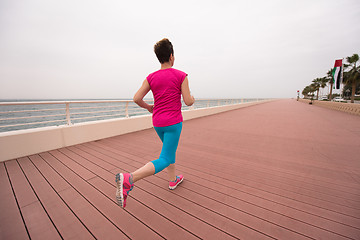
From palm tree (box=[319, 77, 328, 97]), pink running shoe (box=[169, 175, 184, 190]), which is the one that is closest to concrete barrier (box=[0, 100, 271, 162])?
pink running shoe (box=[169, 175, 184, 190])

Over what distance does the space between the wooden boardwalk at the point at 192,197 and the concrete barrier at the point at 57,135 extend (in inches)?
8.4

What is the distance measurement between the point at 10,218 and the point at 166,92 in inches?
77.2

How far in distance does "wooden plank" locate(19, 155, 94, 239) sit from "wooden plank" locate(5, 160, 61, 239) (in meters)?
0.04

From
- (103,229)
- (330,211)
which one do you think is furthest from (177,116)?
(330,211)

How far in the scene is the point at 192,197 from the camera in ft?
5.94

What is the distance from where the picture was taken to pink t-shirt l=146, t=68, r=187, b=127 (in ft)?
4.82

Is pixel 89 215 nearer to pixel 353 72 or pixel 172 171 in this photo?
pixel 172 171

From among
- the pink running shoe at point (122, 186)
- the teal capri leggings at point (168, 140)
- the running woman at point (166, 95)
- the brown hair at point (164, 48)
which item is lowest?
the pink running shoe at point (122, 186)

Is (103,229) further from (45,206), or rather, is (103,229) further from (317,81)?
(317,81)

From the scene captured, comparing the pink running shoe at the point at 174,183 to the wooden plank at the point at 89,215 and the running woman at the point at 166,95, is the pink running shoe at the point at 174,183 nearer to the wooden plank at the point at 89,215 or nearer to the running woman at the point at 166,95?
the running woman at the point at 166,95

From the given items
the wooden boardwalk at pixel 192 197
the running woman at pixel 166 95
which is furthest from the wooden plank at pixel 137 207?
the running woman at pixel 166 95

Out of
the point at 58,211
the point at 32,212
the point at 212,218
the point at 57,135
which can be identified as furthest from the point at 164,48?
the point at 57,135

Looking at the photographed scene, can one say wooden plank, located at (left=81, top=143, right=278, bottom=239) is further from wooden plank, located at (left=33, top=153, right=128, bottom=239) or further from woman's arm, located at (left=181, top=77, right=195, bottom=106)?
woman's arm, located at (left=181, top=77, right=195, bottom=106)

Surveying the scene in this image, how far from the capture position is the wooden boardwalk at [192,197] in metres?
1.37
